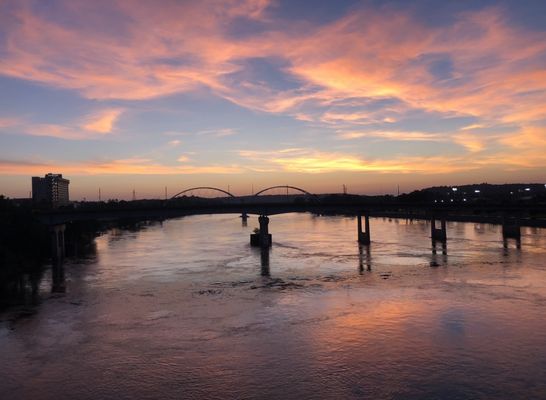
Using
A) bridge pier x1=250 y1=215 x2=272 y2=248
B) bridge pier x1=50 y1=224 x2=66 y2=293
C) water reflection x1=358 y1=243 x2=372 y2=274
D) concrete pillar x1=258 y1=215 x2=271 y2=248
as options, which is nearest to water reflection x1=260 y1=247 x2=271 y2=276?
concrete pillar x1=258 y1=215 x2=271 y2=248

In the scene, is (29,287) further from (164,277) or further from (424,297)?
(424,297)

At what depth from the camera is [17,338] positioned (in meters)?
24.9

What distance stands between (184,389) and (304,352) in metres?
5.78

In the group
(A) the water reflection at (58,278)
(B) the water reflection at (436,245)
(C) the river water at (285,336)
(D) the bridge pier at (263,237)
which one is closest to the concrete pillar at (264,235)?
(D) the bridge pier at (263,237)

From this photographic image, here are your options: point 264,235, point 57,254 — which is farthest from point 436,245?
point 57,254

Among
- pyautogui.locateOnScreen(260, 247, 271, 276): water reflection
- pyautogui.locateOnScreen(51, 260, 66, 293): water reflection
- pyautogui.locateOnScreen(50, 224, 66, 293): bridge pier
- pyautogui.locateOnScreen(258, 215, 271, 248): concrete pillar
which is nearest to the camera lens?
pyautogui.locateOnScreen(51, 260, 66, 293): water reflection

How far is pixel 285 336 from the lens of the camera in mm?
24250

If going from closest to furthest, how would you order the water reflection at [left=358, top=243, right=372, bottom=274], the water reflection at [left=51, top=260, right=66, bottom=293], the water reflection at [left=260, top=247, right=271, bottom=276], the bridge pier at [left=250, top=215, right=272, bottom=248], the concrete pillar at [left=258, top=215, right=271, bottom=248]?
the water reflection at [left=51, top=260, right=66, bottom=293]
the water reflection at [left=260, top=247, right=271, bottom=276]
the water reflection at [left=358, top=243, right=372, bottom=274]
the concrete pillar at [left=258, top=215, right=271, bottom=248]
the bridge pier at [left=250, top=215, right=272, bottom=248]

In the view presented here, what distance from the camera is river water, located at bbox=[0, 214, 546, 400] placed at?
1828 centimetres

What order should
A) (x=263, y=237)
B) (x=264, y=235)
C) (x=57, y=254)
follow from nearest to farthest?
(x=57, y=254) → (x=263, y=237) → (x=264, y=235)

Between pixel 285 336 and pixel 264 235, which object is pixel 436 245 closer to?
pixel 264 235

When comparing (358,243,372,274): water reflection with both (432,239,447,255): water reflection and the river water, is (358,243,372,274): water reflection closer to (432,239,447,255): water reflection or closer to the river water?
the river water

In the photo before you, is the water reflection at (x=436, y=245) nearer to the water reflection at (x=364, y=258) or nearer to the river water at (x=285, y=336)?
the water reflection at (x=364, y=258)

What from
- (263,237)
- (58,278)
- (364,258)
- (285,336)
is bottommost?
(364,258)
